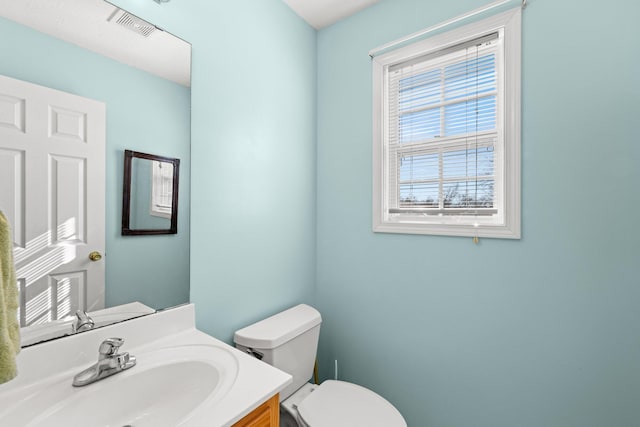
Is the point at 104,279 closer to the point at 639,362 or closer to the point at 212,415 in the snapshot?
the point at 212,415

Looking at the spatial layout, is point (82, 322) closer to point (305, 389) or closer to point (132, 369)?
point (132, 369)

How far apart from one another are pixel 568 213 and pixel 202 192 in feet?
5.03

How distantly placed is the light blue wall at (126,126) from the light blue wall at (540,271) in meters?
0.99

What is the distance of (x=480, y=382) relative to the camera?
1355mm

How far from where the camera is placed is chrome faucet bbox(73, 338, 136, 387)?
0.83m

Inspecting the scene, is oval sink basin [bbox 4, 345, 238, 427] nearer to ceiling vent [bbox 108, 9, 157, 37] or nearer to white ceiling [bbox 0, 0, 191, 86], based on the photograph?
white ceiling [bbox 0, 0, 191, 86]

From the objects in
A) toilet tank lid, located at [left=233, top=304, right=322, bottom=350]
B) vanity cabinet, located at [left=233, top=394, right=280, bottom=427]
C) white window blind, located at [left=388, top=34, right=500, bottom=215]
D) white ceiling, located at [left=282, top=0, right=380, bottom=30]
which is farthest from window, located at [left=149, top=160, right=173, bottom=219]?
white ceiling, located at [left=282, top=0, right=380, bottom=30]

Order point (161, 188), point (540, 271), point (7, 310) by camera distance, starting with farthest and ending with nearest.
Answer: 1. point (540, 271)
2. point (161, 188)
3. point (7, 310)

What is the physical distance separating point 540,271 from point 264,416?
4.00 feet

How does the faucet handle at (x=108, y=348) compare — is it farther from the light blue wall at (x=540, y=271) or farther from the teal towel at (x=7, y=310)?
the light blue wall at (x=540, y=271)

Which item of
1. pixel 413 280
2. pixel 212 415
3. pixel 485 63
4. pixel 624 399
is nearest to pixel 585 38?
pixel 485 63

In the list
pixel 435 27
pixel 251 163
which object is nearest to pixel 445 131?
pixel 435 27

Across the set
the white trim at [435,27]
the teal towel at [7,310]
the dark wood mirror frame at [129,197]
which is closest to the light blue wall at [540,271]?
the white trim at [435,27]

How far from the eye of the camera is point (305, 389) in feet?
4.88
